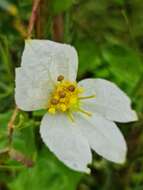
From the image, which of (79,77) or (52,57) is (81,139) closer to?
(52,57)

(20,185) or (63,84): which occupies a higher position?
(63,84)

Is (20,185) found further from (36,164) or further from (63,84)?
(63,84)

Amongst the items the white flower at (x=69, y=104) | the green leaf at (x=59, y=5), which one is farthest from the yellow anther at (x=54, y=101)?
the green leaf at (x=59, y=5)

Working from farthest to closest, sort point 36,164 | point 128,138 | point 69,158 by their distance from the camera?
1. point 128,138
2. point 36,164
3. point 69,158

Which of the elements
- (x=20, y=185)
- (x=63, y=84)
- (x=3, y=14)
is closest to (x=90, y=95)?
(x=63, y=84)

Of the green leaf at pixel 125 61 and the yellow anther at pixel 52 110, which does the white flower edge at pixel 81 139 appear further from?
the green leaf at pixel 125 61

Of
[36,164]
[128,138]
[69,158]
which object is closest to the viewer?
[69,158]

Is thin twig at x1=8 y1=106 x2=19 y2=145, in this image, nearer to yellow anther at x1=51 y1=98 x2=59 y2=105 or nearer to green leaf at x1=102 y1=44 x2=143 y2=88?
yellow anther at x1=51 y1=98 x2=59 y2=105

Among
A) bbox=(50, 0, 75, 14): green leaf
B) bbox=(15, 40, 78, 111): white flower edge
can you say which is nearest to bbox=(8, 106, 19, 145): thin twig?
bbox=(15, 40, 78, 111): white flower edge
